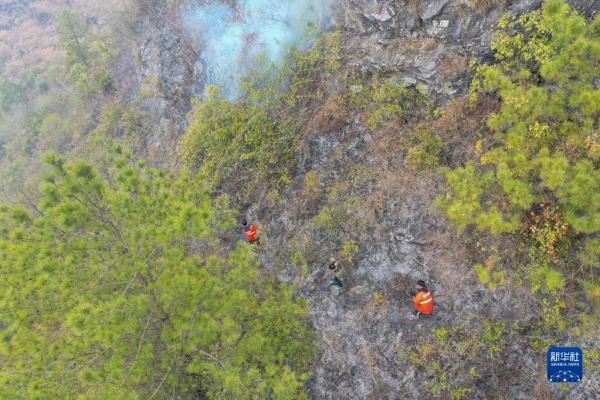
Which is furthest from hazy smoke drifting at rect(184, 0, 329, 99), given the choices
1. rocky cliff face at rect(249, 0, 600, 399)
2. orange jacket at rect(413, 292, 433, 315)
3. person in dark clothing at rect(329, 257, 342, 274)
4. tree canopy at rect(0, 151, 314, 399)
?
orange jacket at rect(413, 292, 433, 315)

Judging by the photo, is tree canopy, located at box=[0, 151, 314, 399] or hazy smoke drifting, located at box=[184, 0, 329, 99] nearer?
tree canopy, located at box=[0, 151, 314, 399]

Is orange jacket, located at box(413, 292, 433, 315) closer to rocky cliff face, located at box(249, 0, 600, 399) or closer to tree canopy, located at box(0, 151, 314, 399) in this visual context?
rocky cliff face, located at box(249, 0, 600, 399)

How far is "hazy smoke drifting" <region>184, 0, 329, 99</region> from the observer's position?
1328 cm

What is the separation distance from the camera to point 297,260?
10.7 meters

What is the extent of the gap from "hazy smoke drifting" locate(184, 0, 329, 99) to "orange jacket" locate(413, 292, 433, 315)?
9022mm

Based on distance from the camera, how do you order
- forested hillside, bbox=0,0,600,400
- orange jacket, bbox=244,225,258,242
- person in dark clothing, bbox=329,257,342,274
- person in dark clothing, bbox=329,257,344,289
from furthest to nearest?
orange jacket, bbox=244,225,258,242
person in dark clothing, bbox=329,257,342,274
person in dark clothing, bbox=329,257,344,289
forested hillside, bbox=0,0,600,400

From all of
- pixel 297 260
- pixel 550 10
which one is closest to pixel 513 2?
pixel 550 10

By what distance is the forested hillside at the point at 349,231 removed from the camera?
6824 mm

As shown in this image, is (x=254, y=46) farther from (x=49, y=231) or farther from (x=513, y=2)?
(x=49, y=231)

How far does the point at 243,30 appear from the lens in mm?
15180

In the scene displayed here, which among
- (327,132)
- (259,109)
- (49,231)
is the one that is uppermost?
(259,109)

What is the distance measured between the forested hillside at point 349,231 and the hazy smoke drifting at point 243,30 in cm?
19

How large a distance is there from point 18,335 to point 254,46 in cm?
1183

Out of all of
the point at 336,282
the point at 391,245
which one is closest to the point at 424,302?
the point at 391,245
